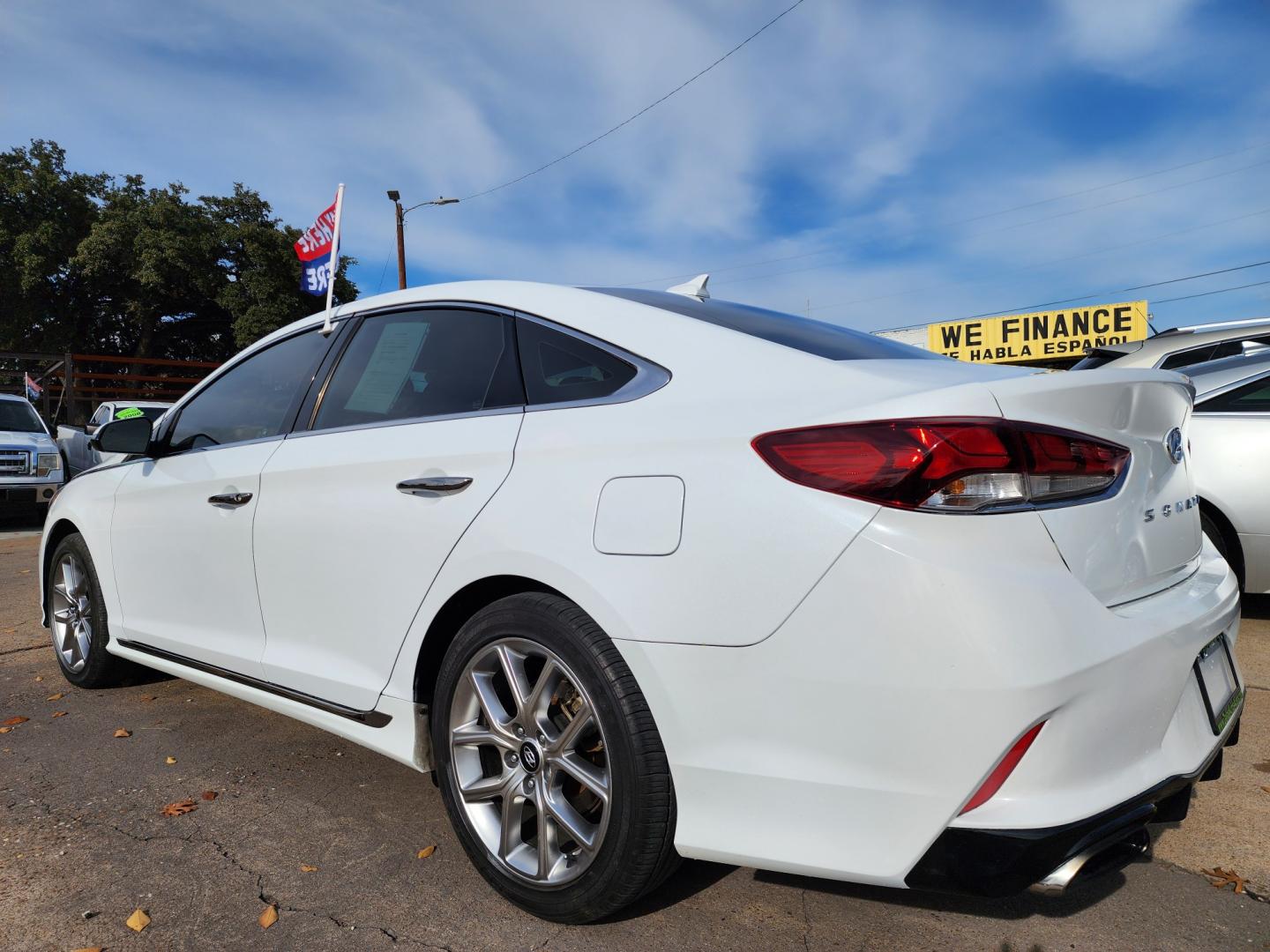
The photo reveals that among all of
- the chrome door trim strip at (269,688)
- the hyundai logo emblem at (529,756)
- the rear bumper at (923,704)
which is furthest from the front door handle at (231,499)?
the rear bumper at (923,704)

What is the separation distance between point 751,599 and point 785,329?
3.13 ft

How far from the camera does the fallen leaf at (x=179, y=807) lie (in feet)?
9.15

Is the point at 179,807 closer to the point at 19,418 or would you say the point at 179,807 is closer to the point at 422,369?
the point at 422,369

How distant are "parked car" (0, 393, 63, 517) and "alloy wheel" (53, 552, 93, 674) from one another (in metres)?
7.85

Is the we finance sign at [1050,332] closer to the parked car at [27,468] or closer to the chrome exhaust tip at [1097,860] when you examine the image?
the parked car at [27,468]

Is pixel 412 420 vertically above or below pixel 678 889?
above

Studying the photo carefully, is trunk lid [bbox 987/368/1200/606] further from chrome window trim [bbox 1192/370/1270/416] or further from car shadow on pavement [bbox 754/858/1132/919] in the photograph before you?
chrome window trim [bbox 1192/370/1270/416]

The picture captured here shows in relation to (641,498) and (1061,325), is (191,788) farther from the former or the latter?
(1061,325)

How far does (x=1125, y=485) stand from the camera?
1.85 metres

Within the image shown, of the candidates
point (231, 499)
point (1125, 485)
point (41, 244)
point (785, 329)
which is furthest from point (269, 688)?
point (41, 244)

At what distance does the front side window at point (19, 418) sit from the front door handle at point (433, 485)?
39.2 feet

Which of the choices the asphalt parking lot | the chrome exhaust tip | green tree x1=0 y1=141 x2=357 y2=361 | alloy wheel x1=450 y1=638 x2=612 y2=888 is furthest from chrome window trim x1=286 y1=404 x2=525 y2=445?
green tree x1=0 y1=141 x2=357 y2=361

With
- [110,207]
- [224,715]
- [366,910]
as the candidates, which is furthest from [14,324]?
[366,910]

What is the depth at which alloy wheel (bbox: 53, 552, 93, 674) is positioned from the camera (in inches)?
159
